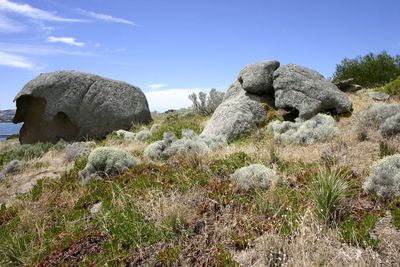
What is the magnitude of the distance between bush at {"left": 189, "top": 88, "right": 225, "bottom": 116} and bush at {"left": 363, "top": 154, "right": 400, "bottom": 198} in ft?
44.8

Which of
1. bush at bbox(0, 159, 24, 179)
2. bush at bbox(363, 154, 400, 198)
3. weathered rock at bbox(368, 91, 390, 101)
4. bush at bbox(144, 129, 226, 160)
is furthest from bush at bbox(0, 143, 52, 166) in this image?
weathered rock at bbox(368, 91, 390, 101)

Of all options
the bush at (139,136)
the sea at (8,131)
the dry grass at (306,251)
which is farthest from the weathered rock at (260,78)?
the sea at (8,131)

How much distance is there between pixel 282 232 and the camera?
17.8ft

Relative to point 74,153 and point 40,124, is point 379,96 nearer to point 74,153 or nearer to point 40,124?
point 74,153

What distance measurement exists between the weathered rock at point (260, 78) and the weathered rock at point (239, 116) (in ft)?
0.84

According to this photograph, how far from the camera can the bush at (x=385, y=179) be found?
610 cm

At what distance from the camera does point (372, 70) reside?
32125 millimetres

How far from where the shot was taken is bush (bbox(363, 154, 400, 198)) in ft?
20.0

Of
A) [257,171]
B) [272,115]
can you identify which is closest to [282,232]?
[257,171]

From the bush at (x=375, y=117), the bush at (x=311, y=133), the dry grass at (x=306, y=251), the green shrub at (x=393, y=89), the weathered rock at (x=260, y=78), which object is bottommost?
the dry grass at (x=306, y=251)

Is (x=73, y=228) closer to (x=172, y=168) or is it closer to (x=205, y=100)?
(x=172, y=168)

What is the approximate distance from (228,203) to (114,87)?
12.7 meters

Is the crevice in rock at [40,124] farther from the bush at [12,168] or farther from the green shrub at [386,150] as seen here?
the green shrub at [386,150]

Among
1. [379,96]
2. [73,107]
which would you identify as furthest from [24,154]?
[379,96]
